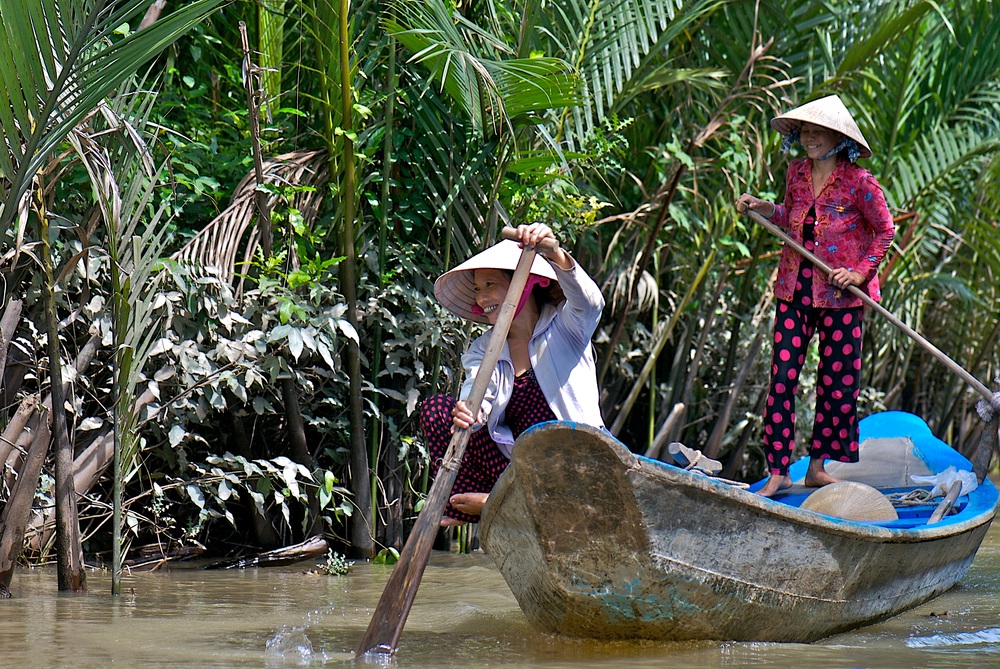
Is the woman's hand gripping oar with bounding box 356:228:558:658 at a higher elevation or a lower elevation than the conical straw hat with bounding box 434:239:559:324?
lower

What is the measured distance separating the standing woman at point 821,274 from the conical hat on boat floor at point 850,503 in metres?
0.43

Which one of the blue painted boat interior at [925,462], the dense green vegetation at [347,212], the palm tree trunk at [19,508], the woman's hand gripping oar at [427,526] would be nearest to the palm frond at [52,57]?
the dense green vegetation at [347,212]

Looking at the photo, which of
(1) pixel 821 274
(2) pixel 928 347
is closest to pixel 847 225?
(1) pixel 821 274

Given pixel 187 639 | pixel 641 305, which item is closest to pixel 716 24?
pixel 641 305

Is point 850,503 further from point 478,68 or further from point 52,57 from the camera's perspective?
point 52,57

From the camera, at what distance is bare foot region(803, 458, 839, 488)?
171 inches

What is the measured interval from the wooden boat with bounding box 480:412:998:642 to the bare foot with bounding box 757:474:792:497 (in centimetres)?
87

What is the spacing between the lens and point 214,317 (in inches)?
175

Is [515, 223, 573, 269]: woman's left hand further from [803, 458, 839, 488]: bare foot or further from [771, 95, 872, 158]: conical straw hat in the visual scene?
[803, 458, 839, 488]: bare foot

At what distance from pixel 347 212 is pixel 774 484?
6.56ft

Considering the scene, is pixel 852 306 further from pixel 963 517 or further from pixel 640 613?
pixel 640 613

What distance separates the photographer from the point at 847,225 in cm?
414

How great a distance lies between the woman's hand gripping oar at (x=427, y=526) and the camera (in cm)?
292

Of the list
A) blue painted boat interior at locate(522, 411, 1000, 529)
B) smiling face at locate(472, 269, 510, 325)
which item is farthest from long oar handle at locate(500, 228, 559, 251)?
blue painted boat interior at locate(522, 411, 1000, 529)
